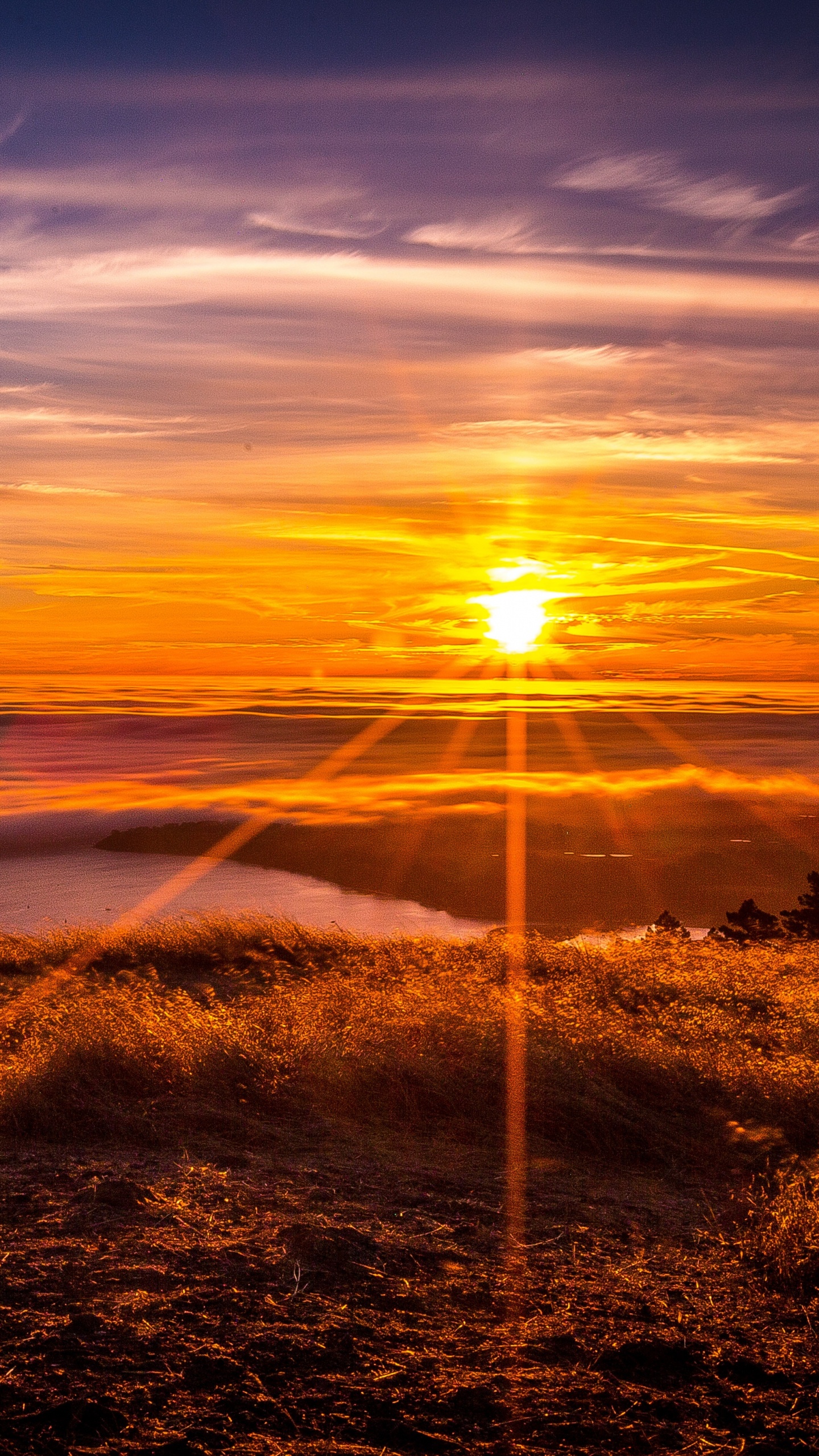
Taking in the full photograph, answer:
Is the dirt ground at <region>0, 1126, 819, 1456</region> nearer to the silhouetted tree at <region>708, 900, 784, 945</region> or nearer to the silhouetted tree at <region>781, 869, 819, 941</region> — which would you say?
the silhouetted tree at <region>708, 900, 784, 945</region>

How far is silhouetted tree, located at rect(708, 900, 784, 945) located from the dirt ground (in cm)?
1282

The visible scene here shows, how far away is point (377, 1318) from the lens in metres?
4.90

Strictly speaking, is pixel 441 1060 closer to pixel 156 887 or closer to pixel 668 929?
pixel 668 929

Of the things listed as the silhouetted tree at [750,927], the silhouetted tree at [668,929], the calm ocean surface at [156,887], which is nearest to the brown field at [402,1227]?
the silhouetted tree at [668,929]

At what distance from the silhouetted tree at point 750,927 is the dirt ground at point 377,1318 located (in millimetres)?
12820

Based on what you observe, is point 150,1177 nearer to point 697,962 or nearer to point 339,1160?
point 339,1160

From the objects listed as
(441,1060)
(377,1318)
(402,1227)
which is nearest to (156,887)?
(441,1060)

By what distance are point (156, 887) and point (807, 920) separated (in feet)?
120

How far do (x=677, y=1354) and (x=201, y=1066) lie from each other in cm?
446

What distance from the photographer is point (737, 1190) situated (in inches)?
265

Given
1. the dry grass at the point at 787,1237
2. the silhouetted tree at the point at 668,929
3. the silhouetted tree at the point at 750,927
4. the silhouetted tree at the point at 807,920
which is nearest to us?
the dry grass at the point at 787,1237

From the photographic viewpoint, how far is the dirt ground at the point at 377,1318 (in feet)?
13.6

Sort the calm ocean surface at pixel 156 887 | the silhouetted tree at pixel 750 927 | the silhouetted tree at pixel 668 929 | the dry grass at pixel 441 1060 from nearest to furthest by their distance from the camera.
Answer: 1. the dry grass at pixel 441 1060
2. the silhouetted tree at pixel 668 929
3. the silhouetted tree at pixel 750 927
4. the calm ocean surface at pixel 156 887

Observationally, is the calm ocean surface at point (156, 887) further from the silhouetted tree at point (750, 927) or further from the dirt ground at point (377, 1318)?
the dirt ground at point (377, 1318)
